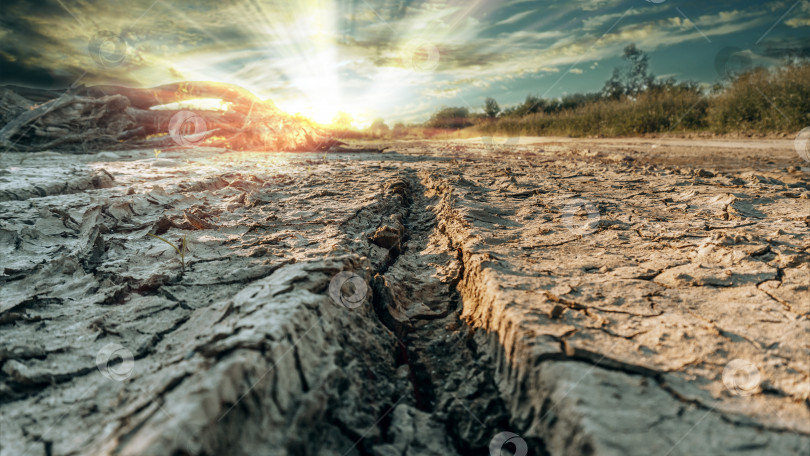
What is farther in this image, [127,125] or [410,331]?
[127,125]

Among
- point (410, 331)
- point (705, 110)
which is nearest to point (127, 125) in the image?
point (410, 331)

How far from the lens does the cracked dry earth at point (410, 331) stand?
2.46ft

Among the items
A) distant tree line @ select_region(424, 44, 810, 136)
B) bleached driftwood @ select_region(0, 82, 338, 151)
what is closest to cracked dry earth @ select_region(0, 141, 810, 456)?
bleached driftwood @ select_region(0, 82, 338, 151)

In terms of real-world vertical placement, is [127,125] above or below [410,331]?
above

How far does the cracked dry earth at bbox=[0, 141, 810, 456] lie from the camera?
75 centimetres

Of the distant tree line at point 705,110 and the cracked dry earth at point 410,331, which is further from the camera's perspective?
the distant tree line at point 705,110

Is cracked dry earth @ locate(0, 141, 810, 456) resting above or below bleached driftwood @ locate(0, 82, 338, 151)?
below

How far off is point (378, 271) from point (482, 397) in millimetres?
784

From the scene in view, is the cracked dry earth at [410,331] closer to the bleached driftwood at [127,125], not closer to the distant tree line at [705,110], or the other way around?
the bleached driftwood at [127,125]

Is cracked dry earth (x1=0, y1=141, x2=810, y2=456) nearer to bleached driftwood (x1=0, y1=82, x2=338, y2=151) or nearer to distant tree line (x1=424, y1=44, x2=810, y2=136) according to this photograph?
bleached driftwood (x1=0, y1=82, x2=338, y2=151)

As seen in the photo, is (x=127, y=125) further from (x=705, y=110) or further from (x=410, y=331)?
(x=705, y=110)

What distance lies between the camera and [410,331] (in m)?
1.32

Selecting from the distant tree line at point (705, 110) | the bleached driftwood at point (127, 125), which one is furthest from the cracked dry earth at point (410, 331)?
the distant tree line at point (705, 110)

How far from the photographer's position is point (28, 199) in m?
2.59
